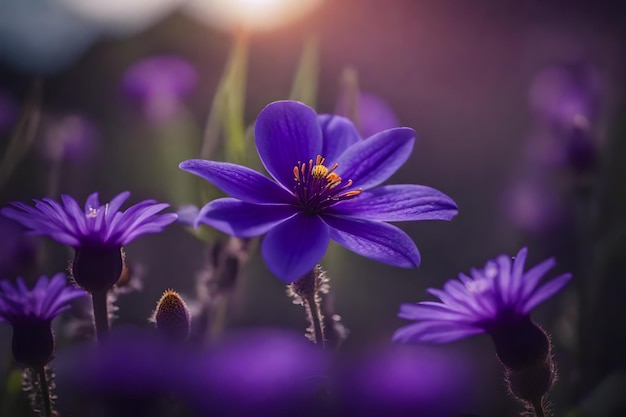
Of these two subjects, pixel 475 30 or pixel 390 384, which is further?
pixel 475 30

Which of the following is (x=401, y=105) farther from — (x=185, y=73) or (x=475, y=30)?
(x=185, y=73)

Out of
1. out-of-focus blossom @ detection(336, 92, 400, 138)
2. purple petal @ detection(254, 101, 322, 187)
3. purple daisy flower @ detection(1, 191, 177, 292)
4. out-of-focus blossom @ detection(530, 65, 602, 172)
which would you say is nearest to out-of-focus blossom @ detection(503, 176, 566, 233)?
out-of-focus blossom @ detection(530, 65, 602, 172)

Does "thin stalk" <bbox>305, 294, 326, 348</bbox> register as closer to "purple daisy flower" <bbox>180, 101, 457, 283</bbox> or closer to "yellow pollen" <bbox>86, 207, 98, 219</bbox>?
"purple daisy flower" <bbox>180, 101, 457, 283</bbox>

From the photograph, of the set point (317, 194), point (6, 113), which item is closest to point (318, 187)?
point (317, 194)

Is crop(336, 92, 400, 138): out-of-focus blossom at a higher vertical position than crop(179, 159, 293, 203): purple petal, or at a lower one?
higher

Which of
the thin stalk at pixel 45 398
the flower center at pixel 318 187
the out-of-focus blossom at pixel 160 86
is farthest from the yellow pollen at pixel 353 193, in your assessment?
the out-of-focus blossom at pixel 160 86

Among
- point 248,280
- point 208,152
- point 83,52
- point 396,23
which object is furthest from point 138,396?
point 83,52

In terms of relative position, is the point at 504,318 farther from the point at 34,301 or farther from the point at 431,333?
the point at 34,301
